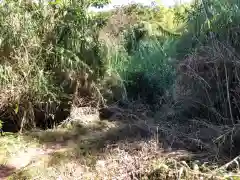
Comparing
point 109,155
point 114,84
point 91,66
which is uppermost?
point 91,66

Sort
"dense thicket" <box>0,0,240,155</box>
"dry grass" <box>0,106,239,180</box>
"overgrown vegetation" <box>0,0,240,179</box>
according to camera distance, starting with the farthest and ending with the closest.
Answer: "dense thicket" <box>0,0,240,155</box> → "overgrown vegetation" <box>0,0,240,179</box> → "dry grass" <box>0,106,239,180</box>

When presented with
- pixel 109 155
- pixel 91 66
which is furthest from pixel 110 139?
pixel 91 66

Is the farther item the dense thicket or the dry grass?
the dense thicket

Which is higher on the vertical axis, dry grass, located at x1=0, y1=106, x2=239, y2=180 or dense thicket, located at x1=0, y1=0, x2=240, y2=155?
dense thicket, located at x1=0, y1=0, x2=240, y2=155

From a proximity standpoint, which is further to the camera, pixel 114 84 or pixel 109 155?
pixel 114 84

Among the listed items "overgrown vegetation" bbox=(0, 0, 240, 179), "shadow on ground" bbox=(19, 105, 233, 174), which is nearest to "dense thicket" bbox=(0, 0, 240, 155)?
"overgrown vegetation" bbox=(0, 0, 240, 179)

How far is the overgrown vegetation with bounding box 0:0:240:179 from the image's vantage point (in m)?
4.79

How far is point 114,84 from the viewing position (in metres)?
6.89

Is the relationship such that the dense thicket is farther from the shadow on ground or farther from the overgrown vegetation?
the shadow on ground

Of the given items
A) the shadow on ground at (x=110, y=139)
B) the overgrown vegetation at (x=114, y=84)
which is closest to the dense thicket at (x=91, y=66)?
the overgrown vegetation at (x=114, y=84)

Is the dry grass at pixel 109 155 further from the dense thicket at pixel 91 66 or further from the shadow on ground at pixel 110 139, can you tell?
the dense thicket at pixel 91 66

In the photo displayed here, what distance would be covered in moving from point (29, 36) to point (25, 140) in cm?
181

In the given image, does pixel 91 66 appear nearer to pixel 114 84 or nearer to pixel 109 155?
pixel 114 84

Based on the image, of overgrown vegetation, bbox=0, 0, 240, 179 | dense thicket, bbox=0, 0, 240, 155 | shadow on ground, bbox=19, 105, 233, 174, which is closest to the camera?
shadow on ground, bbox=19, 105, 233, 174
